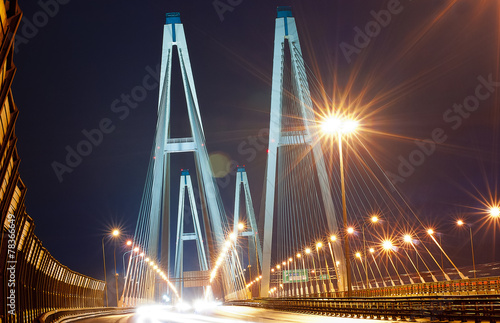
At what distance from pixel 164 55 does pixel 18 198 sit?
3647 centimetres

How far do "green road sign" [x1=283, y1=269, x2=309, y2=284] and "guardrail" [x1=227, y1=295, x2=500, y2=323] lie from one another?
28.3 meters

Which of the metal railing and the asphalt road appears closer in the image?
the metal railing

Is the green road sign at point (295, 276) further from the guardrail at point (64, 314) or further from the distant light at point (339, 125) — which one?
the distant light at point (339, 125)

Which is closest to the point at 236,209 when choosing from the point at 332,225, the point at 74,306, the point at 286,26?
the point at 286,26

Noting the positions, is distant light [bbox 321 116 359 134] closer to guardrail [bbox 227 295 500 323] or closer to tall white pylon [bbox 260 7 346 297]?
guardrail [bbox 227 295 500 323]

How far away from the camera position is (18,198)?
1068cm

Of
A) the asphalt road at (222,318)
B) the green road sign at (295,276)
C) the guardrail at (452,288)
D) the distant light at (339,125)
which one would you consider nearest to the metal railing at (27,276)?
the asphalt road at (222,318)

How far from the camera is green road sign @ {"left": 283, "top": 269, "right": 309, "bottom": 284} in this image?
207 feet

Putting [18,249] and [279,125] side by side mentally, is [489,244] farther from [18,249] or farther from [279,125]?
[18,249]

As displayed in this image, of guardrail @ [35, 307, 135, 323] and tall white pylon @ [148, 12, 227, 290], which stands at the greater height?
tall white pylon @ [148, 12, 227, 290]

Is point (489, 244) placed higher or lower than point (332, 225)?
higher

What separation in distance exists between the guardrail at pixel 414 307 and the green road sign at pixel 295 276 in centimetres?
2832

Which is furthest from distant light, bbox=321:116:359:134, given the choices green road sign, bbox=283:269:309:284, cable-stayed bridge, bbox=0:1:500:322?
green road sign, bbox=283:269:309:284

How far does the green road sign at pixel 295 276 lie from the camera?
207 ft
